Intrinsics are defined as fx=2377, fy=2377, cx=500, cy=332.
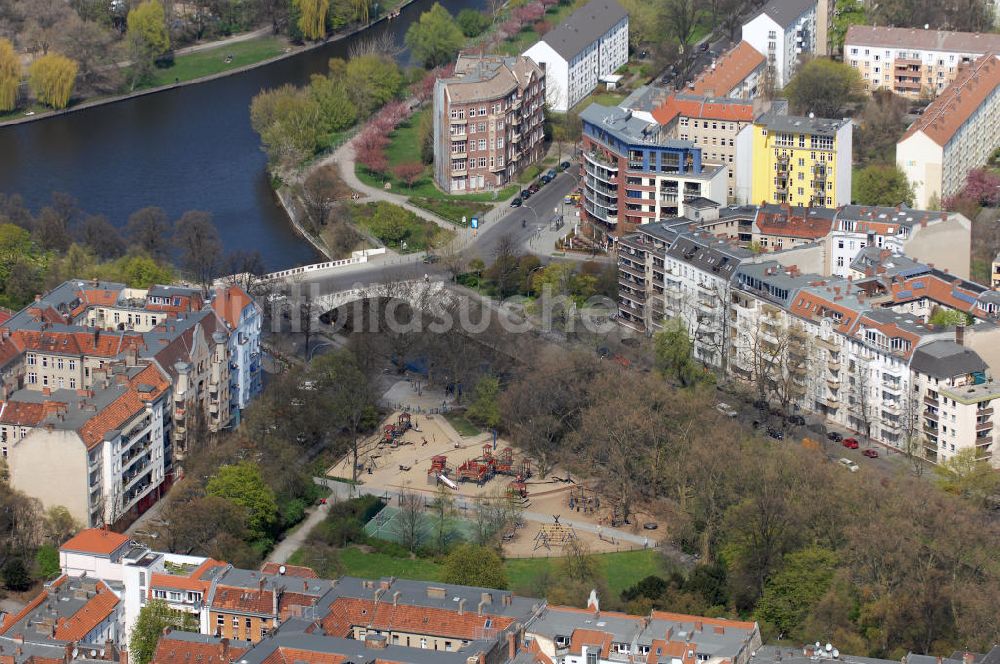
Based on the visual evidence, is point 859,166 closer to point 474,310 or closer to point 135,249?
point 474,310

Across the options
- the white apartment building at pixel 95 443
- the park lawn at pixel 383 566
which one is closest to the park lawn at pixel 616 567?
the park lawn at pixel 383 566

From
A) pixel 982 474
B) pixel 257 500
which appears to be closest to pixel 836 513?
pixel 982 474

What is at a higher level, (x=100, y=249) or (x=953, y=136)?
(x=953, y=136)

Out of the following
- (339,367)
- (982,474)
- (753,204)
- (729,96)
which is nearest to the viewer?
(982,474)

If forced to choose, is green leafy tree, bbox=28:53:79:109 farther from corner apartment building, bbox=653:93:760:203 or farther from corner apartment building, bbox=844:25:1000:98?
corner apartment building, bbox=844:25:1000:98

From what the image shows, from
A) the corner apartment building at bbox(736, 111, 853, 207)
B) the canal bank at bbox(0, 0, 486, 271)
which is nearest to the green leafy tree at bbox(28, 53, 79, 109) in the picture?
the canal bank at bbox(0, 0, 486, 271)

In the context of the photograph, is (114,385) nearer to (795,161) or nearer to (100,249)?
(100,249)

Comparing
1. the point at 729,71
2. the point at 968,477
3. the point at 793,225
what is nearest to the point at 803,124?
the point at 793,225
